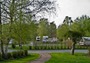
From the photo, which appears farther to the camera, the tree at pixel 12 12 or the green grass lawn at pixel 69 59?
the tree at pixel 12 12

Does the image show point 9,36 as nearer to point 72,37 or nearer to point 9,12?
point 9,12

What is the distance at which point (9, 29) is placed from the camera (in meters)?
29.2

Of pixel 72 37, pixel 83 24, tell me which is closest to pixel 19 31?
pixel 72 37

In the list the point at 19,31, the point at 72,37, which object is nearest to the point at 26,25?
the point at 19,31

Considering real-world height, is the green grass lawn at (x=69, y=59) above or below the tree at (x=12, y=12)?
below

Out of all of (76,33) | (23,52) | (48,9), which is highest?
(48,9)

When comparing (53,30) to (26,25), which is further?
(53,30)

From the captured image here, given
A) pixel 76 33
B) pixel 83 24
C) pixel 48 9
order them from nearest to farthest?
pixel 48 9, pixel 76 33, pixel 83 24

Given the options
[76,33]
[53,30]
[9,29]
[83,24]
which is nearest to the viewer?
[9,29]

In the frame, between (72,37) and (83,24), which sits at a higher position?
(83,24)

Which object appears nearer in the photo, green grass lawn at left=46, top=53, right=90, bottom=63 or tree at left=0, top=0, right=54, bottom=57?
green grass lawn at left=46, top=53, right=90, bottom=63

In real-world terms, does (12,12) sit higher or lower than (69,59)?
higher

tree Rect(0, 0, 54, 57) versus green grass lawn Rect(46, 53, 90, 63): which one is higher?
tree Rect(0, 0, 54, 57)

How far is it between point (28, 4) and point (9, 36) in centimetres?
465
